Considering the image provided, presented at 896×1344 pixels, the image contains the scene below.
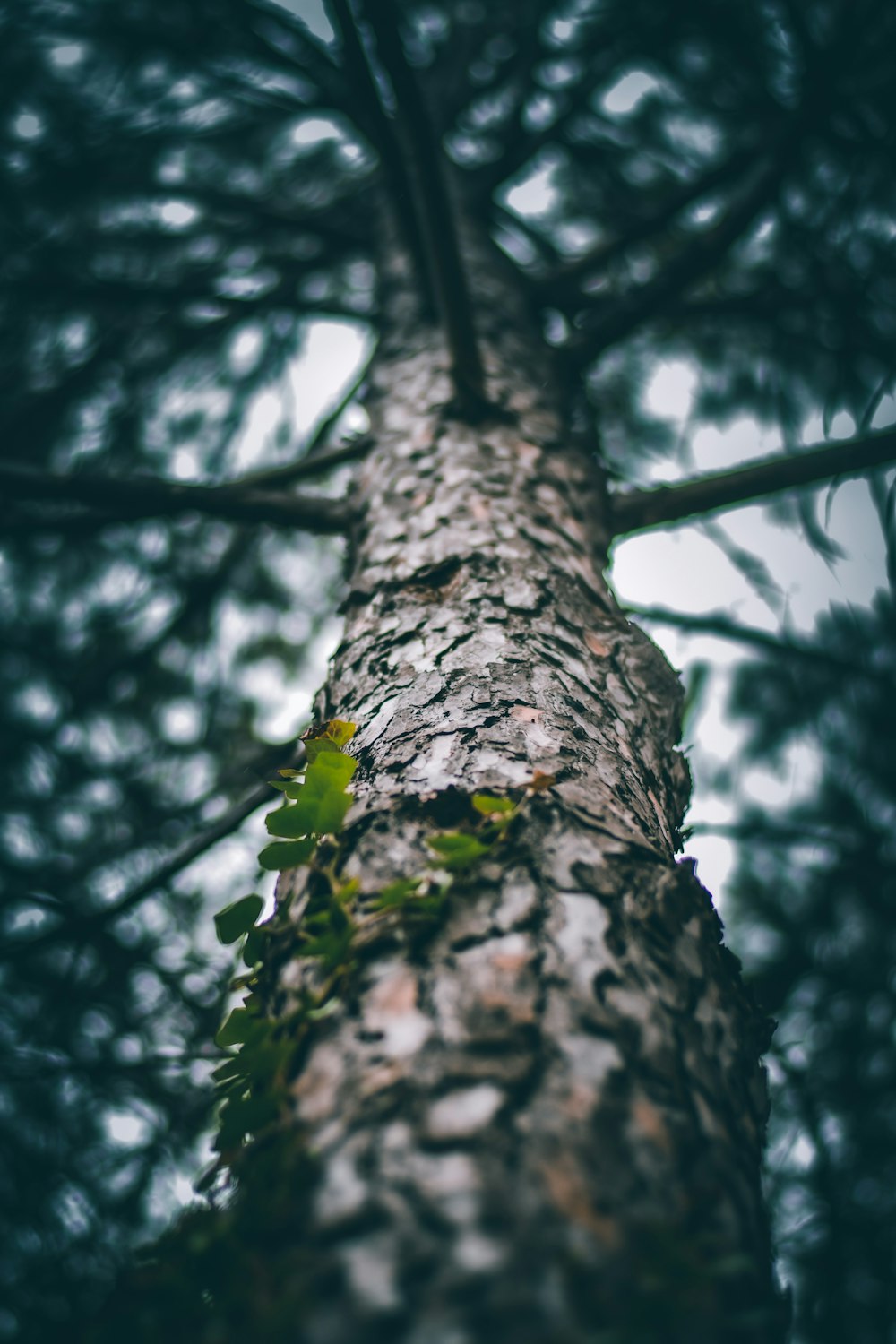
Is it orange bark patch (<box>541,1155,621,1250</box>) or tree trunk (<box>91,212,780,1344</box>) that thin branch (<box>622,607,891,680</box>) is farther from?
orange bark patch (<box>541,1155,621,1250</box>)

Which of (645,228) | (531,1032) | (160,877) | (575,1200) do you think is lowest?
(575,1200)

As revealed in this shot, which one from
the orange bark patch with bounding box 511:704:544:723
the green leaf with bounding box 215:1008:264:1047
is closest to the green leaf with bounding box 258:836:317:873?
the green leaf with bounding box 215:1008:264:1047

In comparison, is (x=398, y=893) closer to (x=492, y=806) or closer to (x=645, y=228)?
(x=492, y=806)

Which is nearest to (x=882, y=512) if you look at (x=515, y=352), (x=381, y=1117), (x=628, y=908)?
(x=515, y=352)

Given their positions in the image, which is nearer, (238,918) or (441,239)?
(238,918)

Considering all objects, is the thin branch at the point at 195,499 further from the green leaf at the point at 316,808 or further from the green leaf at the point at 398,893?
→ the green leaf at the point at 398,893

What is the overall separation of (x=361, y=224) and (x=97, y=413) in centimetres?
155

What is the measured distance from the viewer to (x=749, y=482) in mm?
→ 1590

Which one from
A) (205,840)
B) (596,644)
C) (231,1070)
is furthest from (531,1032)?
→ (205,840)

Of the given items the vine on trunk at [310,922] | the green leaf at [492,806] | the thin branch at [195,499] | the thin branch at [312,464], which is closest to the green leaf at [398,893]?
the vine on trunk at [310,922]

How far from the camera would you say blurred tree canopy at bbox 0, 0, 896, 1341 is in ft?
6.61

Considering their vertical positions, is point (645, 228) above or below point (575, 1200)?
above

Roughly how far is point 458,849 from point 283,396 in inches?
122

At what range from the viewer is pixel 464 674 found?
0.97 meters
